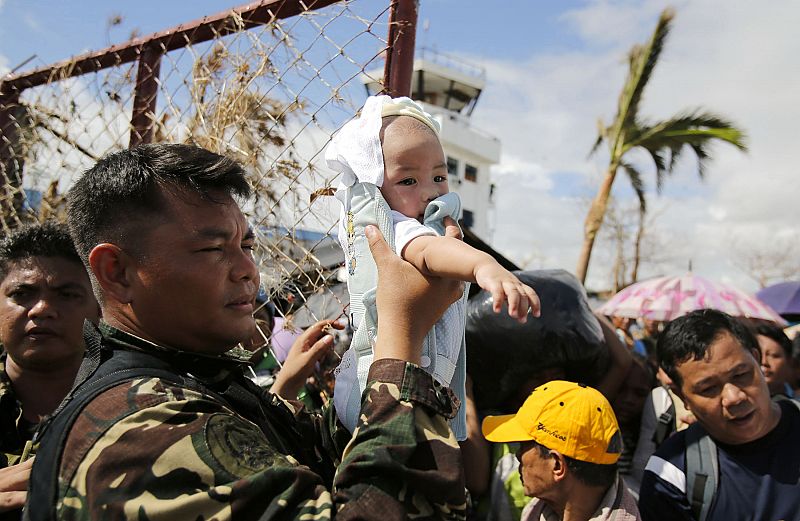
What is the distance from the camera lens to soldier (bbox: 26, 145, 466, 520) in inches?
37.9

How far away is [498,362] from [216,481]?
200 centimetres

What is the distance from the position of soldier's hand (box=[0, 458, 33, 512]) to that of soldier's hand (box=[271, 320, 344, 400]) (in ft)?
2.51

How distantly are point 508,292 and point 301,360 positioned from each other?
1078mm

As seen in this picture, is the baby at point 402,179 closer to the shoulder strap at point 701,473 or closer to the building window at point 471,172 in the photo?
the shoulder strap at point 701,473

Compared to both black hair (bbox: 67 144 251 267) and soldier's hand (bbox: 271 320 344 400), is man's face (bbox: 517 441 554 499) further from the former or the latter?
black hair (bbox: 67 144 251 267)

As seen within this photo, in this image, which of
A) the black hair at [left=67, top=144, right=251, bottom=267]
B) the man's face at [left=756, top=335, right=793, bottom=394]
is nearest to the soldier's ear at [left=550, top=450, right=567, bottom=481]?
the black hair at [left=67, top=144, right=251, bottom=267]

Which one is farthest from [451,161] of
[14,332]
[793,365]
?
[14,332]

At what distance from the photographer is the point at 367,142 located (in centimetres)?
170

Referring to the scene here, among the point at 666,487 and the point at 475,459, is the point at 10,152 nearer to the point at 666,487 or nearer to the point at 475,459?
the point at 475,459

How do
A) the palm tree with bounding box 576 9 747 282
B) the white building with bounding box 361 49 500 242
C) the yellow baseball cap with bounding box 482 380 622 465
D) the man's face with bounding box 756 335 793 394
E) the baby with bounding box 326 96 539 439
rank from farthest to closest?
the white building with bounding box 361 49 500 242
the palm tree with bounding box 576 9 747 282
the man's face with bounding box 756 335 793 394
the yellow baseball cap with bounding box 482 380 622 465
the baby with bounding box 326 96 539 439

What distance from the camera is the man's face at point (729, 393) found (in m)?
2.44

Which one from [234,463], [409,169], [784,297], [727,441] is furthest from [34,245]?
[784,297]

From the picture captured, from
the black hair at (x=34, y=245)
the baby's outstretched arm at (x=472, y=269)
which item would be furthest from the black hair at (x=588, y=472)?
the black hair at (x=34, y=245)

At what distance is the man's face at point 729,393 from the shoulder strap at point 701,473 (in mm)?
64
